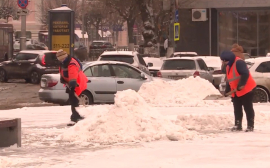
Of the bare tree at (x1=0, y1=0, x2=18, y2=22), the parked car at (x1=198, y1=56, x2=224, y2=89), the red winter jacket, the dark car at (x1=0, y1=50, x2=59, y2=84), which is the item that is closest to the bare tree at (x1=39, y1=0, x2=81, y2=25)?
the bare tree at (x1=0, y1=0, x2=18, y2=22)

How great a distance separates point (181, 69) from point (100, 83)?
5.35m

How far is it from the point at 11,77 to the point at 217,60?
939 cm

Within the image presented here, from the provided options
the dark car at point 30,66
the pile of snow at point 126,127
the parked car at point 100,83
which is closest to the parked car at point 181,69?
the parked car at point 100,83

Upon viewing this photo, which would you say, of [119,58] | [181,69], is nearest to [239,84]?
[181,69]

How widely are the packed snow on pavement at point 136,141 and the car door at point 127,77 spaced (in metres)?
5.09

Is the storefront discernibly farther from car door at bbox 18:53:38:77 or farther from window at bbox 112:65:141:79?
window at bbox 112:65:141:79

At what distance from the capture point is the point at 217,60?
29.3m

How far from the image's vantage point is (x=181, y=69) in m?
24.5

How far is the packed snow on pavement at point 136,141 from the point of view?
9.48 metres

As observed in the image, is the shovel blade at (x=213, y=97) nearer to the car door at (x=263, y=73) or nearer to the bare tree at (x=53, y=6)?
the car door at (x=263, y=73)

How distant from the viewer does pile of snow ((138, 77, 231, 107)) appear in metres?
18.8

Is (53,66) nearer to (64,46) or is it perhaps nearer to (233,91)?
(64,46)

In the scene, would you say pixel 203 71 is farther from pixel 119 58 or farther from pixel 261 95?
pixel 261 95

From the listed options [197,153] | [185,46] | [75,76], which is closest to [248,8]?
[185,46]
